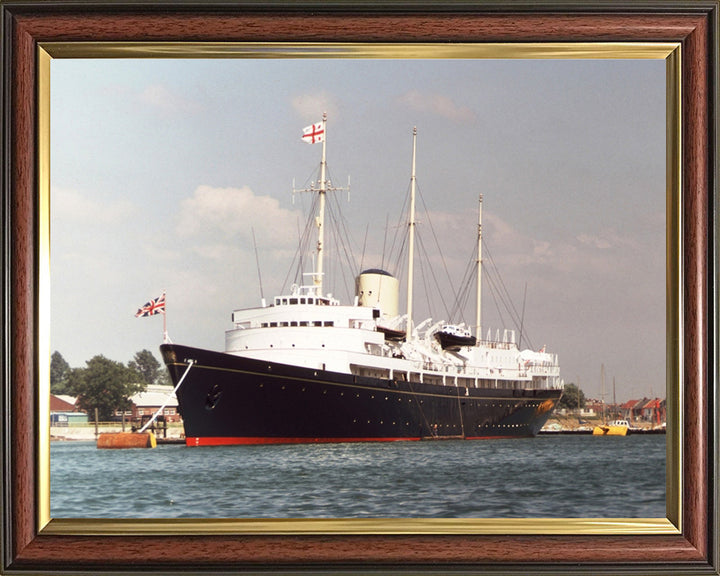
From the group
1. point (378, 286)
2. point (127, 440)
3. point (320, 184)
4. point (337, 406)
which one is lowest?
point (337, 406)

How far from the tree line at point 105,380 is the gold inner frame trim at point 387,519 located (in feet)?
0.72

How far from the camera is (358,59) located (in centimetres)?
378

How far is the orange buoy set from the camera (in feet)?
15.2

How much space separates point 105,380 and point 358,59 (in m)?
2.24

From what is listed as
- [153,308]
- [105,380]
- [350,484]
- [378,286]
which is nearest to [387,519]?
[350,484]

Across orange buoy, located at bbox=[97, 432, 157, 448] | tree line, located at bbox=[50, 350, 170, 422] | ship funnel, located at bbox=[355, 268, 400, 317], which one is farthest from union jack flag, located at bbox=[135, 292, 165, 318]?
ship funnel, located at bbox=[355, 268, 400, 317]

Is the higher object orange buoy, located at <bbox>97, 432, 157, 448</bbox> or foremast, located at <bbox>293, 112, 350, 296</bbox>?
foremast, located at <bbox>293, 112, 350, 296</bbox>

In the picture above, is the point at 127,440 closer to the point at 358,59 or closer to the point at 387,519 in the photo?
the point at 387,519

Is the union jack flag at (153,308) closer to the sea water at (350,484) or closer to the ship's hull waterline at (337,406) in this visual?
the sea water at (350,484)

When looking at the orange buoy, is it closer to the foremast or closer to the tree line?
the tree line

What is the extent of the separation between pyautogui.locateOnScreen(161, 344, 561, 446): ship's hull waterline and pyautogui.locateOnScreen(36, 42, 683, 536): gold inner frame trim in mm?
2556

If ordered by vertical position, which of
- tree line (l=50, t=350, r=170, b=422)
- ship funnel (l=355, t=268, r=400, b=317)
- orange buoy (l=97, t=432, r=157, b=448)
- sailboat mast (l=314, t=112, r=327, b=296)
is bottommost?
orange buoy (l=97, t=432, r=157, b=448)

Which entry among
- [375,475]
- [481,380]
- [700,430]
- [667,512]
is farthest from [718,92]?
[481,380]

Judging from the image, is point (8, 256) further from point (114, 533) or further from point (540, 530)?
point (540, 530)
